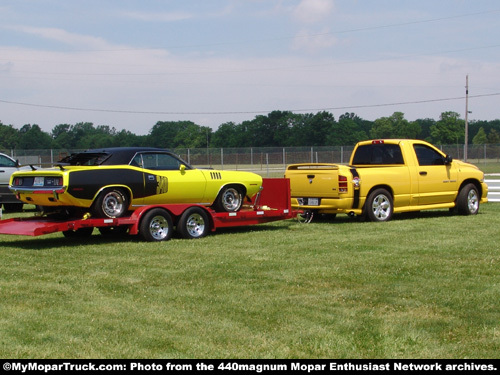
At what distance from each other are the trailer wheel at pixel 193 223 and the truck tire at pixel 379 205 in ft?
13.5

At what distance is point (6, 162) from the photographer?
20.3 meters

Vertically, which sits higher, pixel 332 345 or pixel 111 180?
pixel 111 180

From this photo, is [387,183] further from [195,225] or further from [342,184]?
[195,225]

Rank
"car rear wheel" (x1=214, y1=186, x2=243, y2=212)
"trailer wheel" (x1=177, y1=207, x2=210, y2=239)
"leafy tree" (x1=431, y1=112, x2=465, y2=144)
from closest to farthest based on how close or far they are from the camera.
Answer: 1. "trailer wheel" (x1=177, y1=207, x2=210, y2=239)
2. "car rear wheel" (x1=214, y1=186, x2=243, y2=212)
3. "leafy tree" (x1=431, y1=112, x2=465, y2=144)

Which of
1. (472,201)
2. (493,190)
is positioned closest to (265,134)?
(493,190)

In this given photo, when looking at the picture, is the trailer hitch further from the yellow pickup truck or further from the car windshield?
the car windshield

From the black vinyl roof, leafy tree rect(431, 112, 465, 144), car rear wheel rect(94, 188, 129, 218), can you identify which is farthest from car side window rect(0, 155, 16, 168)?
leafy tree rect(431, 112, 465, 144)

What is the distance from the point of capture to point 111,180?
1201 centimetres

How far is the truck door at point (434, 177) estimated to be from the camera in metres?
16.4

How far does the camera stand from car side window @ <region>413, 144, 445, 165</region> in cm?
1661

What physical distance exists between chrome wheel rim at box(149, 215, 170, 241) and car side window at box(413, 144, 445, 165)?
22.4 ft

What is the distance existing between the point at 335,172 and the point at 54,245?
6.21m
